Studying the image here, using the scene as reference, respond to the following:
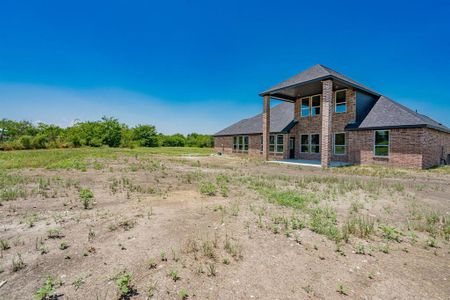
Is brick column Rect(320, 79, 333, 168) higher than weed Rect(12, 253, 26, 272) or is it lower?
higher

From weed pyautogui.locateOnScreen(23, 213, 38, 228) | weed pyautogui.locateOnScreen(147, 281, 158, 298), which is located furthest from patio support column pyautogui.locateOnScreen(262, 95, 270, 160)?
weed pyautogui.locateOnScreen(147, 281, 158, 298)

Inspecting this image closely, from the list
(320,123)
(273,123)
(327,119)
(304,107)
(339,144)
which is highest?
(304,107)

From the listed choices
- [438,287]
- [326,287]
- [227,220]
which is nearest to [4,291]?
[227,220]

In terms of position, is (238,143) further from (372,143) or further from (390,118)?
(390,118)

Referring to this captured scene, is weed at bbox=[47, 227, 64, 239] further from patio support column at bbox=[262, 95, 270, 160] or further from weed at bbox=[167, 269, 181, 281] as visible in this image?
patio support column at bbox=[262, 95, 270, 160]

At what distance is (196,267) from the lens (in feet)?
9.39

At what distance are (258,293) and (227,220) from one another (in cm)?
212

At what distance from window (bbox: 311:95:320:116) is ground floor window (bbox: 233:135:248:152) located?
770 centimetres

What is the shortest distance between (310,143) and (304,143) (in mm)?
661

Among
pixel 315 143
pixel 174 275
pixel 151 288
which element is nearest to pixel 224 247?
pixel 174 275

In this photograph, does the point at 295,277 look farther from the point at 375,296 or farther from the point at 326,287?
the point at 375,296

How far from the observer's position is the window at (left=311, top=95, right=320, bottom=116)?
18.6 meters

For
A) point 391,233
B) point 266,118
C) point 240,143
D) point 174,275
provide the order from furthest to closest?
point 240,143 < point 266,118 < point 391,233 < point 174,275

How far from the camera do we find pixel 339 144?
1723 cm
